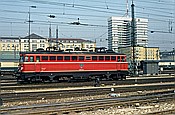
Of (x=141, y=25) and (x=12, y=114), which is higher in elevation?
(x=141, y=25)

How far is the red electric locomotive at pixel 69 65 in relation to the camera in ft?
92.4

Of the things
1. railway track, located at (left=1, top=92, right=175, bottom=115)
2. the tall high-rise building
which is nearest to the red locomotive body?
the tall high-rise building

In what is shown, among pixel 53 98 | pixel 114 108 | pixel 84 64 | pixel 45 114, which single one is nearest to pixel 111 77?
pixel 84 64

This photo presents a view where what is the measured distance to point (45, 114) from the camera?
11312mm

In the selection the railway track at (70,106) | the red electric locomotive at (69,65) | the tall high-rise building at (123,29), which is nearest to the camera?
the railway track at (70,106)

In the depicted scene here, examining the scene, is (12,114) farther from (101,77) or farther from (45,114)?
(101,77)

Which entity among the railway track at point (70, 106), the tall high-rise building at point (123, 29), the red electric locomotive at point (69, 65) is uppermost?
the tall high-rise building at point (123, 29)

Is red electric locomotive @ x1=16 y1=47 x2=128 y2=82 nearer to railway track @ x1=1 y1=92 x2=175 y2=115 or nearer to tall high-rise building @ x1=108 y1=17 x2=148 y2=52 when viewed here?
tall high-rise building @ x1=108 y1=17 x2=148 y2=52

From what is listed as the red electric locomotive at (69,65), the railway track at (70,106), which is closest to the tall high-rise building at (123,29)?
the red electric locomotive at (69,65)

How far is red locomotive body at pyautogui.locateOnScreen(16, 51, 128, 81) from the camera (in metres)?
28.2

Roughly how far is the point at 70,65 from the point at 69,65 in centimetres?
10

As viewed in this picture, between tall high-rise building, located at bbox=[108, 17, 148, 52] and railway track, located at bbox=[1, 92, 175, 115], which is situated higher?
tall high-rise building, located at bbox=[108, 17, 148, 52]

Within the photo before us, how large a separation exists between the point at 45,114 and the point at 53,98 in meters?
5.53

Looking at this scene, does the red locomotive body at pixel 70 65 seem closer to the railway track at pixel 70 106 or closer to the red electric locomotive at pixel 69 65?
the red electric locomotive at pixel 69 65
